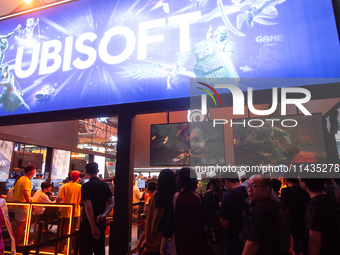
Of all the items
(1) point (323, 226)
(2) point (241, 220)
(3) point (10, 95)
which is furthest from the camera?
(3) point (10, 95)

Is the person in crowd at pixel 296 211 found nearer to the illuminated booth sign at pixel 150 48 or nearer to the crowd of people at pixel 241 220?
the crowd of people at pixel 241 220

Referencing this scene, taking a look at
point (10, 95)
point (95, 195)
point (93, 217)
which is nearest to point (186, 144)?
point (95, 195)

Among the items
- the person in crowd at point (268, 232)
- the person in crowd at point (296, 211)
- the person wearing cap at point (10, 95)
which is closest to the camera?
the person in crowd at point (268, 232)

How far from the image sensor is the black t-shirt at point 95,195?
2.77m

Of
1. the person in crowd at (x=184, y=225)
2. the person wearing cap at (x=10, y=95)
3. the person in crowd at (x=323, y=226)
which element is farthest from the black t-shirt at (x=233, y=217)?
the person wearing cap at (x=10, y=95)

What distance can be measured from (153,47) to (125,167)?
1721mm

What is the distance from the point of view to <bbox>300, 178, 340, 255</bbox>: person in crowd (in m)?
1.97

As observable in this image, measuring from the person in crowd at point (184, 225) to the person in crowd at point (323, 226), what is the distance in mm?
974

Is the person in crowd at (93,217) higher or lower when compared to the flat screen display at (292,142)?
lower

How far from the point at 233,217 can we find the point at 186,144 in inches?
56.9

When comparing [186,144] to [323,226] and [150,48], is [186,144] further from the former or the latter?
[323,226]

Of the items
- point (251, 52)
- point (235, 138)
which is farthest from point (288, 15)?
point (235, 138)

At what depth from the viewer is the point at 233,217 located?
2.25 m

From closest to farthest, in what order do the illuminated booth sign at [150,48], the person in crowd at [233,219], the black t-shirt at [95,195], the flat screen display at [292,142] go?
the person in crowd at [233,219], the flat screen display at [292,142], the illuminated booth sign at [150,48], the black t-shirt at [95,195]
